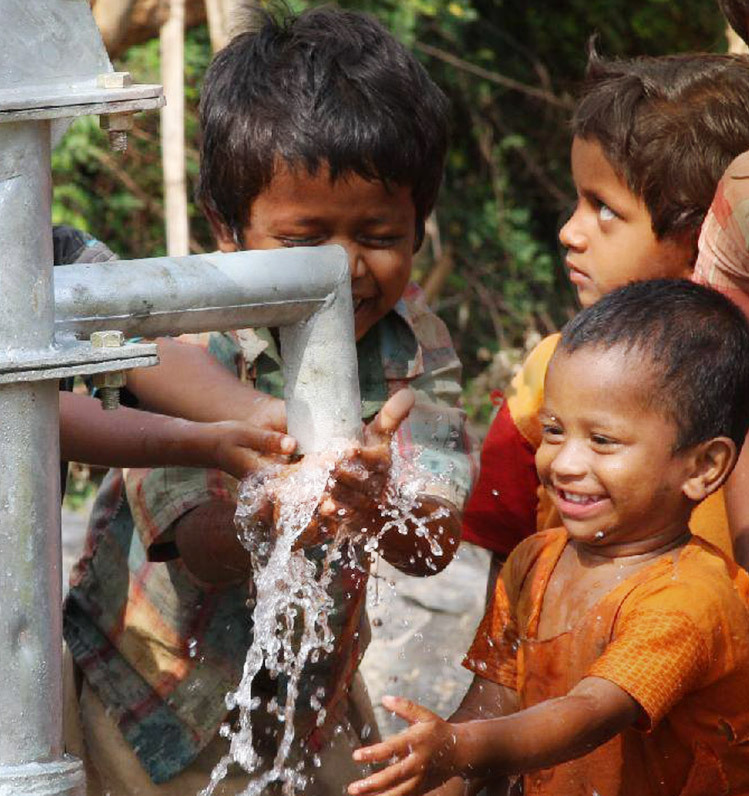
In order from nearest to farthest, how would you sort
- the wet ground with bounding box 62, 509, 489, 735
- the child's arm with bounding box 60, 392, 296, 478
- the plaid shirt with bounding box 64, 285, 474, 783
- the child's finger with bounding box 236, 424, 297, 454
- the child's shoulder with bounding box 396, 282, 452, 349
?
1. the child's finger with bounding box 236, 424, 297, 454
2. the child's arm with bounding box 60, 392, 296, 478
3. the plaid shirt with bounding box 64, 285, 474, 783
4. the child's shoulder with bounding box 396, 282, 452, 349
5. the wet ground with bounding box 62, 509, 489, 735

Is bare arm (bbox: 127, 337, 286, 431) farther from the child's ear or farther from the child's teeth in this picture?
the child's ear

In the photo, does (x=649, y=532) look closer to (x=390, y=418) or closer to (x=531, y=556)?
(x=531, y=556)

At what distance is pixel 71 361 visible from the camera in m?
1.36

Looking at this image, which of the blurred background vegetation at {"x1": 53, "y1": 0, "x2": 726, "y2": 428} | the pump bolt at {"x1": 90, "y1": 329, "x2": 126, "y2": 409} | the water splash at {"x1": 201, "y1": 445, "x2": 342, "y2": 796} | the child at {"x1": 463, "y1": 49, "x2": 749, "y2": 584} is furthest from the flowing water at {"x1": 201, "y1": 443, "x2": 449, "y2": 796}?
the blurred background vegetation at {"x1": 53, "y1": 0, "x2": 726, "y2": 428}

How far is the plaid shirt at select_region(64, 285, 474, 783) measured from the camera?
8.09 feet

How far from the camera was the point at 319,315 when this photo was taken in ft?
5.40

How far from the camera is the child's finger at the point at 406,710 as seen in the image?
1.68 m

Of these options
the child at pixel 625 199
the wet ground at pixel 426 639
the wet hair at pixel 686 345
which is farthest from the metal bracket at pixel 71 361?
the wet ground at pixel 426 639

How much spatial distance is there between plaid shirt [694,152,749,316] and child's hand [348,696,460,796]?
89 cm

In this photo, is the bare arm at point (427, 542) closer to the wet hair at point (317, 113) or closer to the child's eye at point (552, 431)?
the child's eye at point (552, 431)

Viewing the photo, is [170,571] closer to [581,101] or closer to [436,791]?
[436,791]

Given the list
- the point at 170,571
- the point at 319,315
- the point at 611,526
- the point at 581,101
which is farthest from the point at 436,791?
the point at 581,101

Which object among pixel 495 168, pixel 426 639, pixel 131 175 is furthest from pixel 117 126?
pixel 495 168

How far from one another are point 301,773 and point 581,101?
1.40 m
